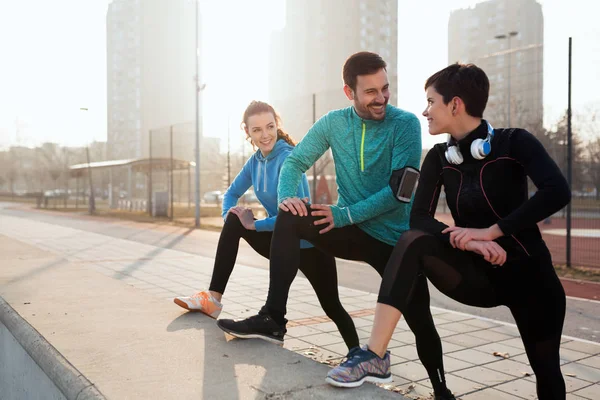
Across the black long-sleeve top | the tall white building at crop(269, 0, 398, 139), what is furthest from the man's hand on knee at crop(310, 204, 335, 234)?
the tall white building at crop(269, 0, 398, 139)

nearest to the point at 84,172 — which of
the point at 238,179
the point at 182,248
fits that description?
the point at 182,248

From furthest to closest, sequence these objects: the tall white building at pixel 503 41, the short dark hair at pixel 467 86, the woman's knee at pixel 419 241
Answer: the tall white building at pixel 503 41
the short dark hair at pixel 467 86
the woman's knee at pixel 419 241

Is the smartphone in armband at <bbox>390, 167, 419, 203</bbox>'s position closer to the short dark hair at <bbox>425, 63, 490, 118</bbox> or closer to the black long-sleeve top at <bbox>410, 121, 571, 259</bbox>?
the black long-sleeve top at <bbox>410, 121, 571, 259</bbox>

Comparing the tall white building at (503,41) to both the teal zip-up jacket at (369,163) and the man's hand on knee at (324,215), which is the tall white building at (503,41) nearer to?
the teal zip-up jacket at (369,163)

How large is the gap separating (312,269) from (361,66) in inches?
45.3

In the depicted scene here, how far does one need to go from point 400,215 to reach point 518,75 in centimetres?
1403

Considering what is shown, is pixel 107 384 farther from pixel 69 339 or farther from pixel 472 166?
pixel 472 166

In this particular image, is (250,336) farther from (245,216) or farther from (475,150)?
(475,150)

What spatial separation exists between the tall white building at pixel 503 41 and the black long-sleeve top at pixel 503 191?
42.5ft

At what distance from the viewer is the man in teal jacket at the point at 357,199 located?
8.88ft

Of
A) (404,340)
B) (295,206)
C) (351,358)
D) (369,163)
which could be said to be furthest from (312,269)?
(404,340)

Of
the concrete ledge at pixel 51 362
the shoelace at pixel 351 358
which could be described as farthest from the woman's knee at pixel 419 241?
the concrete ledge at pixel 51 362

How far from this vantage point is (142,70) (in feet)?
332

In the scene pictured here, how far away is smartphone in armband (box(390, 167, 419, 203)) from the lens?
2.66m
